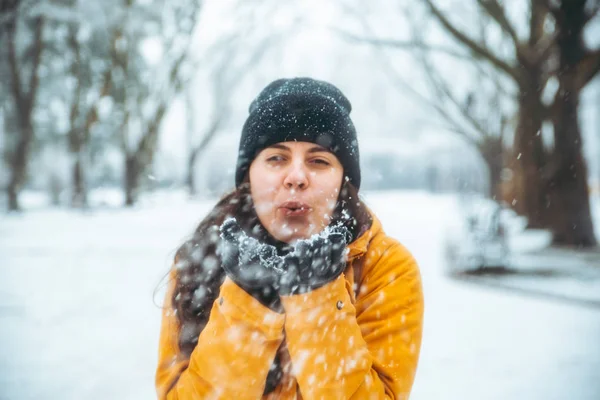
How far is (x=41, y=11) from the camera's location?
32.9ft

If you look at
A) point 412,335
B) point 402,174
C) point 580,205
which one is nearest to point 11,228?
point 580,205

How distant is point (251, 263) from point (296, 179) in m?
0.26

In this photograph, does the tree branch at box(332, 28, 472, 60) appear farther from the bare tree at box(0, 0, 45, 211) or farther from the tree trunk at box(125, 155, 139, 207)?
the tree trunk at box(125, 155, 139, 207)

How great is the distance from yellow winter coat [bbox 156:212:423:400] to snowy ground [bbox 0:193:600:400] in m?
0.82

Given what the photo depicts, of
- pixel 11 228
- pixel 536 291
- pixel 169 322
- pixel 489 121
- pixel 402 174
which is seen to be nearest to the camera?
pixel 169 322

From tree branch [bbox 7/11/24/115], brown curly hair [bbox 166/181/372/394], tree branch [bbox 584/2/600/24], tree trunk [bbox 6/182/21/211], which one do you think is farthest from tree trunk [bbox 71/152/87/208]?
brown curly hair [bbox 166/181/372/394]

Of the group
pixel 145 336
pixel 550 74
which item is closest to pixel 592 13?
pixel 550 74

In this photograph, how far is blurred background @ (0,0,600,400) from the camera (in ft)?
14.4

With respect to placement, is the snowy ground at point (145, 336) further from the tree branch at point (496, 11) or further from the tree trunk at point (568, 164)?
the tree branch at point (496, 11)

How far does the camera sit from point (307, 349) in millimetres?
1283

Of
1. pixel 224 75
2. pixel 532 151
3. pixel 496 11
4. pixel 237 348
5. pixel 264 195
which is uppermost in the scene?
pixel 496 11

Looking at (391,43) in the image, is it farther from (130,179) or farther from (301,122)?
(130,179)

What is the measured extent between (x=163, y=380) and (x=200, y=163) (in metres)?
30.0

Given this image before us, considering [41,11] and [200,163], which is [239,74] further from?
[200,163]
